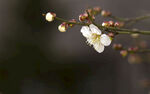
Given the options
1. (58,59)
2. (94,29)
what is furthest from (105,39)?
(58,59)

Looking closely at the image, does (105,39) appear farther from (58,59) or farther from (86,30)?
(58,59)

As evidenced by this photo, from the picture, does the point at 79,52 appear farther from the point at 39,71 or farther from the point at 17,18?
the point at 17,18

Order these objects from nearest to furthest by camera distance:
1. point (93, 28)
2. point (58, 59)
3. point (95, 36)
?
point (93, 28) → point (95, 36) → point (58, 59)

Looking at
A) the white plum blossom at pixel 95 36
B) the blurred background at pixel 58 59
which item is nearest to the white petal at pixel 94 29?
the white plum blossom at pixel 95 36

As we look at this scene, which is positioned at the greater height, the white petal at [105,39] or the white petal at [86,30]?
the white petal at [86,30]

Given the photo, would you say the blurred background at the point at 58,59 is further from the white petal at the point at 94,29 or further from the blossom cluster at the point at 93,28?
the white petal at the point at 94,29

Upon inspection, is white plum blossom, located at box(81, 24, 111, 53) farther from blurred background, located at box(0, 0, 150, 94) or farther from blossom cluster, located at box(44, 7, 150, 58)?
blurred background, located at box(0, 0, 150, 94)

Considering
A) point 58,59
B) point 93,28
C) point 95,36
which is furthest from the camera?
point 58,59
